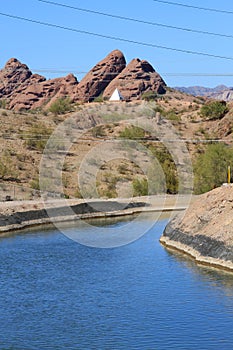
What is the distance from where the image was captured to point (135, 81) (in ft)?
488

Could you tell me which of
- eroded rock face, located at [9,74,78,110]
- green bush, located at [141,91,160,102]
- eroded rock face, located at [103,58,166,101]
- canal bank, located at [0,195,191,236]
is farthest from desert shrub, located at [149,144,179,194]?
eroded rock face, located at [9,74,78,110]

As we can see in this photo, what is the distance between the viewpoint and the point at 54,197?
69.0 m

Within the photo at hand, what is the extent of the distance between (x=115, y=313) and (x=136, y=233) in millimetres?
23005

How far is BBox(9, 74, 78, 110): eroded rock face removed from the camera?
157375 mm

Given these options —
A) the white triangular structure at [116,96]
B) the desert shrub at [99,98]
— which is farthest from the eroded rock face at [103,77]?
the white triangular structure at [116,96]

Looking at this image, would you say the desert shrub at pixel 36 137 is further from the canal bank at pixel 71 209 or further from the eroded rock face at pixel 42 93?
the eroded rock face at pixel 42 93

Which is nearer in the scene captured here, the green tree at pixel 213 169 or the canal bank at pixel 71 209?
the canal bank at pixel 71 209

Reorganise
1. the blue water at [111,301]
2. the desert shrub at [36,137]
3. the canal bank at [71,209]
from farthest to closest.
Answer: the desert shrub at [36,137] < the canal bank at [71,209] < the blue water at [111,301]

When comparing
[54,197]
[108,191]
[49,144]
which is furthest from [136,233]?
[49,144]

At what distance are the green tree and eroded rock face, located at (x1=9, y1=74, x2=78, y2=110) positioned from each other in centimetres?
8463

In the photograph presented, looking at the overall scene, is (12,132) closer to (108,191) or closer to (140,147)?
(140,147)

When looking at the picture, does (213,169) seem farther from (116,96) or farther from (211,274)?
(116,96)

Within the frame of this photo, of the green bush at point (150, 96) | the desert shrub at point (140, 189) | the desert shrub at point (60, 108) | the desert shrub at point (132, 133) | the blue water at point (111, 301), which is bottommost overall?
the blue water at point (111, 301)

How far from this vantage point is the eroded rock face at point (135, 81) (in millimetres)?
146250
